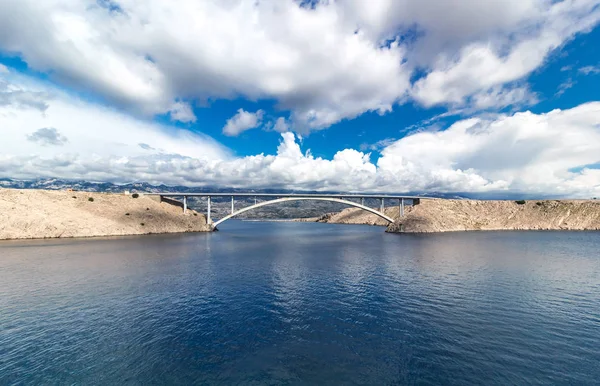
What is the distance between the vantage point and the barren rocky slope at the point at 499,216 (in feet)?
399

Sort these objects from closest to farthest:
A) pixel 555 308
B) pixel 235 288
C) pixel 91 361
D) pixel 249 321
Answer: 1. pixel 91 361
2. pixel 249 321
3. pixel 555 308
4. pixel 235 288

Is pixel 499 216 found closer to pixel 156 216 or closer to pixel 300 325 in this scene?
pixel 300 325

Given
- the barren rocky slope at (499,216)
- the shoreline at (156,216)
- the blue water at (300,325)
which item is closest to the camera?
the blue water at (300,325)

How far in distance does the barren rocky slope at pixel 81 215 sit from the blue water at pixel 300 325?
5308cm

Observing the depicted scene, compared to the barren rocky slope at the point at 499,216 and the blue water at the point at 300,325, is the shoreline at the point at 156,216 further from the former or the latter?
the blue water at the point at 300,325

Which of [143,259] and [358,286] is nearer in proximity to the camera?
[358,286]

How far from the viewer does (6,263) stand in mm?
48031

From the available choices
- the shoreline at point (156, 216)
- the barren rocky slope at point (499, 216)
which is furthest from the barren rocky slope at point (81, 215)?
the barren rocky slope at point (499, 216)

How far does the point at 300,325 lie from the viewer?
2345 centimetres

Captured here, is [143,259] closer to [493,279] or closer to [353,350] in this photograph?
[353,350]

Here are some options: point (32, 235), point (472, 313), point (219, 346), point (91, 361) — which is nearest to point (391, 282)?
point (472, 313)

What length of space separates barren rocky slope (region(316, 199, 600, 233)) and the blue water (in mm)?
79652

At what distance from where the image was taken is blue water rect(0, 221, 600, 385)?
1653 centimetres

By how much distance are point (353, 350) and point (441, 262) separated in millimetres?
39693
